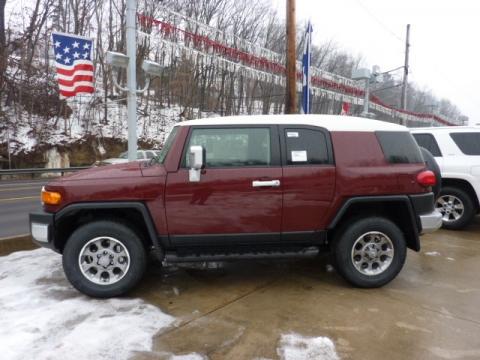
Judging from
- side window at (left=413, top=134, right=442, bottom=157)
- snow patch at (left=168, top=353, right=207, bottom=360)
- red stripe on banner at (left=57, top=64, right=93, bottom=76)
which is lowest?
snow patch at (left=168, top=353, right=207, bottom=360)

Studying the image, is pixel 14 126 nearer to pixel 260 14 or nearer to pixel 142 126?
pixel 142 126

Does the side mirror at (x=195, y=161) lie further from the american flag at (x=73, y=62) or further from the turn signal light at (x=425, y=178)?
the american flag at (x=73, y=62)

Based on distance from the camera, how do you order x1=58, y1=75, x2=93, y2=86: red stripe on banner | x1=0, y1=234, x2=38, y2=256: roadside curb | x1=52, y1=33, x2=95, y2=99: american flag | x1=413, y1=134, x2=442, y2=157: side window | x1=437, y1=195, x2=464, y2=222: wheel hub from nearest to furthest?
x1=0, y1=234, x2=38, y2=256: roadside curb < x1=437, y1=195, x2=464, y2=222: wheel hub < x1=413, y1=134, x2=442, y2=157: side window < x1=52, y1=33, x2=95, y2=99: american flag < x1=58, y1=75, x2=93, y2=86: red stripe on banner

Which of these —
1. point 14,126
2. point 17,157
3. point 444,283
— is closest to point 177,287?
point 444,283

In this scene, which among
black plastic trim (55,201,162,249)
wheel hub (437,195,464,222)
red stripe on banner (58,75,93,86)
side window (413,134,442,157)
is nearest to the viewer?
black plastic trim (55,201,162,249)

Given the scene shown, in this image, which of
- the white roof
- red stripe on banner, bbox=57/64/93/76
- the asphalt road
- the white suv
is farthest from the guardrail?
the white suv

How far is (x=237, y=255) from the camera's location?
4027 millimetres

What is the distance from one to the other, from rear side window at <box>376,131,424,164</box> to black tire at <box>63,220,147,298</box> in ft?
9.41

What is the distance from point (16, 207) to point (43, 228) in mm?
7758

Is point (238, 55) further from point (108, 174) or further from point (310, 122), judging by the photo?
point (108, 174)

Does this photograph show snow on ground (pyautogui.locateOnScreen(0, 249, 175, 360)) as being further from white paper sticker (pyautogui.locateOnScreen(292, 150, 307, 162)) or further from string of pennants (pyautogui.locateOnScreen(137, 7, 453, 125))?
string of pennants (pyautogui.locateOnScreen(137, 7, 453, 125))

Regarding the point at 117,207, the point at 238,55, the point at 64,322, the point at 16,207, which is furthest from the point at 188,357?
the point at 238,55

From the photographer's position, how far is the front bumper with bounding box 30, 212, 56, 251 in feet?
12.6

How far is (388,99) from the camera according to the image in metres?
54.2
